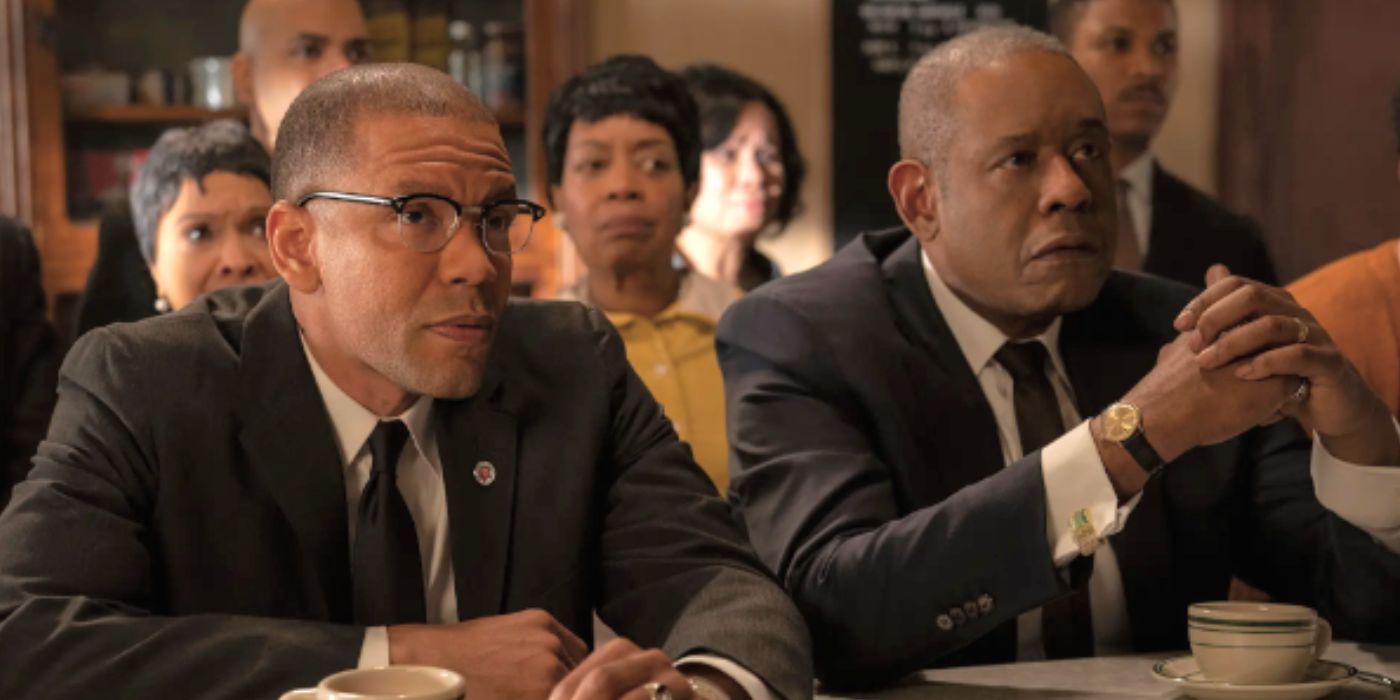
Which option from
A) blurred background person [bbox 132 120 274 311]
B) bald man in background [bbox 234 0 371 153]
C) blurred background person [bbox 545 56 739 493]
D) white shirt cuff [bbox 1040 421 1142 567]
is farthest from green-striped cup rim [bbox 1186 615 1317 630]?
bald man in background [bbox 234 0 371 153]

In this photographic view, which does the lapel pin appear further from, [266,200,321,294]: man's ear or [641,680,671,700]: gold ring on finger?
[641,680,671,700]: gold ring on finger

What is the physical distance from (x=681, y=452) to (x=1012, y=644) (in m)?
0.46

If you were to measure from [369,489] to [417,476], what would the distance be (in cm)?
8

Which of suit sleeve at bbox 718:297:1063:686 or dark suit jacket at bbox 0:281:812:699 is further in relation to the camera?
suit sleeve at bbox 718:297:1063:686

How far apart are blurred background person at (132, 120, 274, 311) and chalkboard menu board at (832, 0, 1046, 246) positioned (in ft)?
7.96

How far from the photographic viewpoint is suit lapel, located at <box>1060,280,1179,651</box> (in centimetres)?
213

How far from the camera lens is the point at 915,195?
2322 mm

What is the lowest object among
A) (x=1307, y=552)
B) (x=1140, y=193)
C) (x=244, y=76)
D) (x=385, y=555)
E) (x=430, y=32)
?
(x=1307, y=552)

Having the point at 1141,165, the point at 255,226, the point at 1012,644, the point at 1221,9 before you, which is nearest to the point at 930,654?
the point at 1012,644

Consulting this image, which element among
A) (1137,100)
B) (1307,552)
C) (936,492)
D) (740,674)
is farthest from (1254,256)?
(740,674)

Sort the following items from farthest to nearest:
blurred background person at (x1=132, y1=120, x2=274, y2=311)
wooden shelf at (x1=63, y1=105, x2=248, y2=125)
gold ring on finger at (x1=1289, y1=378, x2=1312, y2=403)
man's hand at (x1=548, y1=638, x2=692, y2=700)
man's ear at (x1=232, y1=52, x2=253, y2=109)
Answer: wooden shelf at (x1=63, y1=105, x2=248, y2=125), man's ear at (x1=232, y1=52, x2=253, y2=109), blurred background person at (x1=132, y1=120, x2=274, y2=311), gold ring on finger at (x1=1289, y1=378, x2=1312, y2=403), man's hand at (x1=548, y1=638, x2=692, y2=700)

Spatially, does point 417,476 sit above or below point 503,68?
below

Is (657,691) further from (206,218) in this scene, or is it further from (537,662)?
(206,218)

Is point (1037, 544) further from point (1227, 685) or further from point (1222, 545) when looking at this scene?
point (1222, 545)
